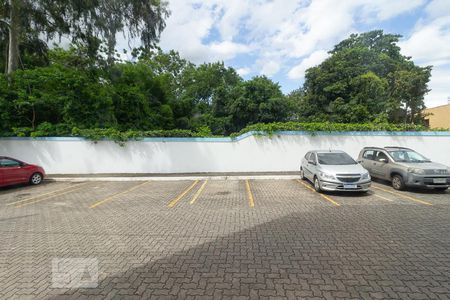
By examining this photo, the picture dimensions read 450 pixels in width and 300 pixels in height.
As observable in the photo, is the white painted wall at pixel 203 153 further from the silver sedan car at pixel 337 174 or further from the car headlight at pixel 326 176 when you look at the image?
the car headlight at pixel 326 176

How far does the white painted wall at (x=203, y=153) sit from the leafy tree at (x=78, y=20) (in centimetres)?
641

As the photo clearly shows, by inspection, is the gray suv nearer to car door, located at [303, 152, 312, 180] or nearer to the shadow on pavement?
car door, located at [303, 152, 312, 180]

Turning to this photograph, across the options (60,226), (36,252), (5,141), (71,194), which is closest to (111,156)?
(71,194)

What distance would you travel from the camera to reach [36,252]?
426 cm

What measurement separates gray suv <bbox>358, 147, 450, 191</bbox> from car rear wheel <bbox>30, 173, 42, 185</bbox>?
1565cm

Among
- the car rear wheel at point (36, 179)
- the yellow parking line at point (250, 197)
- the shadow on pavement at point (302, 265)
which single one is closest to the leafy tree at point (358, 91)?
the yellow parking line at point (250, 197)

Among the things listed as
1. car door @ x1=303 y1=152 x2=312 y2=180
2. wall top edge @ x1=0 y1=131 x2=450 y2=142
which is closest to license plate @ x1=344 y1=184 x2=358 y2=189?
car door @ x1=303 y1=152 x2=312 y2=180

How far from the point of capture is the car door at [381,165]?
951cm

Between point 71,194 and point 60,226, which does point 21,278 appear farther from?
point 71,194

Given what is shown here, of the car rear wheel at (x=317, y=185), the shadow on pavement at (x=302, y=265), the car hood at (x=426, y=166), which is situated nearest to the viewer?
the shadow on pavement at (x=302, y=265)

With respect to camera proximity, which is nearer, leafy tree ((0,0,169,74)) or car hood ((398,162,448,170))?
car hood ((398,162,448,170))

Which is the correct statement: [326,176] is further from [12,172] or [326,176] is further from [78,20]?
[78,20]

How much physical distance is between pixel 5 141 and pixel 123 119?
7123mm

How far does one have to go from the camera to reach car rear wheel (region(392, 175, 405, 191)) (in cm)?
868
